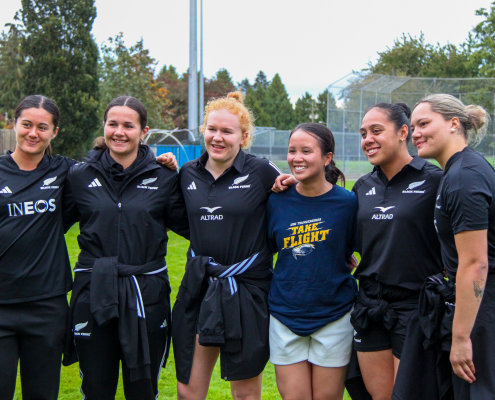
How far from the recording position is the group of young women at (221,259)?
3035 millimetres

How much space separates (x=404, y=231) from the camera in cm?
295

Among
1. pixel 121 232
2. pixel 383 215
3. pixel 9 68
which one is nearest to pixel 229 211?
pixel 121 232

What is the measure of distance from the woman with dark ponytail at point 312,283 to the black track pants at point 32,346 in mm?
1387

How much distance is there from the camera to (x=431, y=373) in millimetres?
2875

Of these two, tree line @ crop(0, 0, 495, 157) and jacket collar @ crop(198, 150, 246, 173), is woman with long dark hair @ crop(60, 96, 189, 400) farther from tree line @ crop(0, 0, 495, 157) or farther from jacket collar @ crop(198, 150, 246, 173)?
tree line @ crop(0, 0, 495, 157)

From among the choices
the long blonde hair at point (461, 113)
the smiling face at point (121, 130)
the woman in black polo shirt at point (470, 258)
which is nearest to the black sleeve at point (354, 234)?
the woman in black polo shirt at point (470, 258)

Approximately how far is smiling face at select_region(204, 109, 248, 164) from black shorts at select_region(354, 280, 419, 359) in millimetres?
1221

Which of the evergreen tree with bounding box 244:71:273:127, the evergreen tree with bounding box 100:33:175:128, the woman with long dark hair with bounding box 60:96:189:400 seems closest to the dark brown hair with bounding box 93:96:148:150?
the woman with long dark hair with bounding box 60:96:189:400


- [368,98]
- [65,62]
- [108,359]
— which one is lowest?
[108,359]

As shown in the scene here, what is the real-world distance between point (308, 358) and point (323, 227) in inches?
31.8

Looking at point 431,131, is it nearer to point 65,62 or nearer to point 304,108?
point 65,62

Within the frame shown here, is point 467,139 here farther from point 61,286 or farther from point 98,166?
point 61,286

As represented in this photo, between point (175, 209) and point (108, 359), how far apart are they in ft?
3.49

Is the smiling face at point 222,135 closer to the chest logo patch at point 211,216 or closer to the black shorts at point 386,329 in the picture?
the chest logo patch at point 211,216
